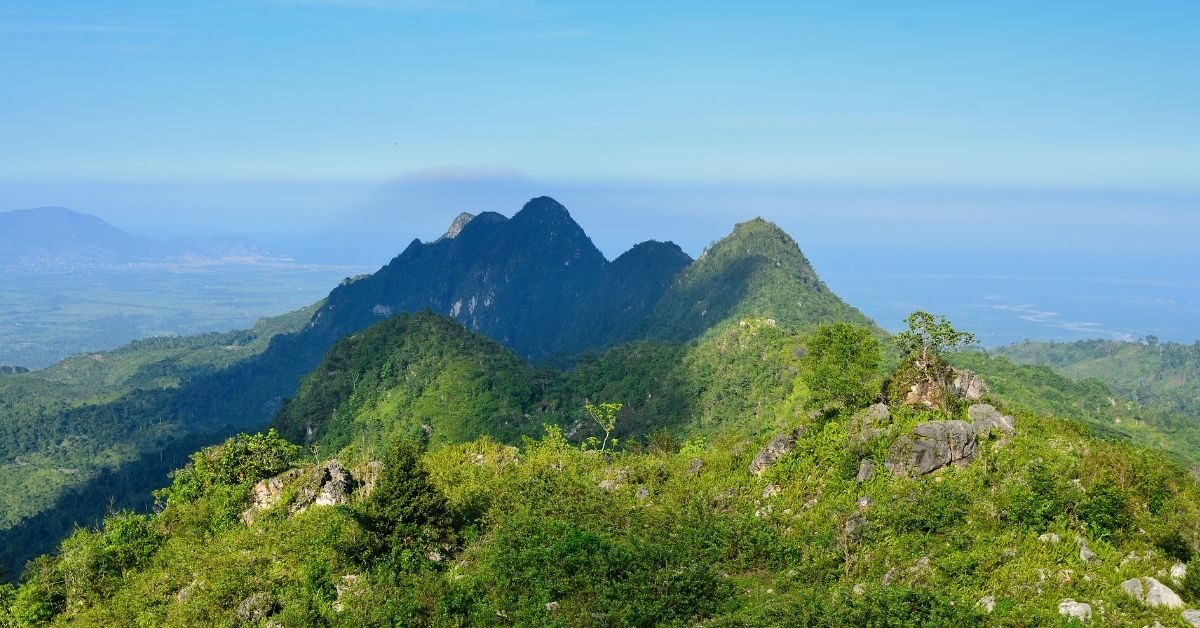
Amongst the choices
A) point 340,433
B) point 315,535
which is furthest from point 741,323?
point 315,535

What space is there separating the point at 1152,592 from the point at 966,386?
15.2m

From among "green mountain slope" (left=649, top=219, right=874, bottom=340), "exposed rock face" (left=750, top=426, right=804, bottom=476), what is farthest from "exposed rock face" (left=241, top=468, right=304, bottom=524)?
"green mountain slope" (left=649, top=219, right=874, bottom=340)

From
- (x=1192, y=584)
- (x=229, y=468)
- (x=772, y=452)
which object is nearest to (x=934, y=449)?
(x=772, y=452)

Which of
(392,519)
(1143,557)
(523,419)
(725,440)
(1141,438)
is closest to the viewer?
(1143,557)

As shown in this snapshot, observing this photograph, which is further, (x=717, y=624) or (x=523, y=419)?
(x=523, y=419)

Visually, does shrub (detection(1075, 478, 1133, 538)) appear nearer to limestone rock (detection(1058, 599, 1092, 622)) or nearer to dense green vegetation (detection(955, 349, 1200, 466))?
limestone rock (detection(1058, 599, 1092, 622))

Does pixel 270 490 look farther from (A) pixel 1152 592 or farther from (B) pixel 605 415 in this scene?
(A) pixel 1152 592

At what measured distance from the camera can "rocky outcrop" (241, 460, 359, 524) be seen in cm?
3994

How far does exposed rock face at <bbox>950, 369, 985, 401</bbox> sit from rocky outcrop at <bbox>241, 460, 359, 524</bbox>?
29.5m

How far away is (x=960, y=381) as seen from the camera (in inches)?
1491

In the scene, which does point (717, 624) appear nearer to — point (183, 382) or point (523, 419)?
point (523, 419)

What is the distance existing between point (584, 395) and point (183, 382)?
143636mm

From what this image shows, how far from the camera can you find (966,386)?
37.6 meters

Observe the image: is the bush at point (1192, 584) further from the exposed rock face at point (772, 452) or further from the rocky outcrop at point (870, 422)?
the exposed rock face at point (772, 452)
